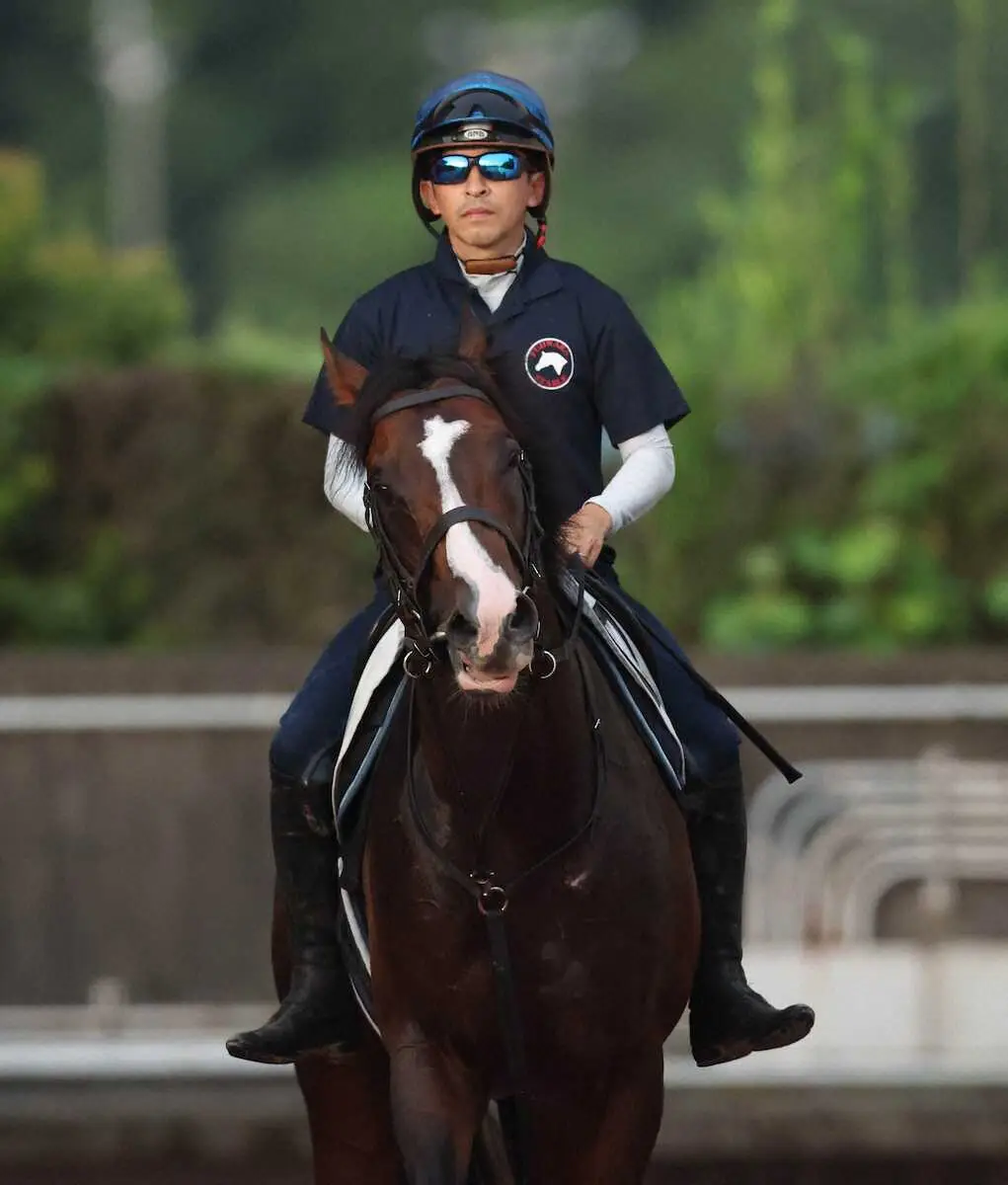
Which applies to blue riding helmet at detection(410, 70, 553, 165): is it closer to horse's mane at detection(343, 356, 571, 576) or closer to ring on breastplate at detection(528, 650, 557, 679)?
horse's mane at detection(343, 356, 571, 576)

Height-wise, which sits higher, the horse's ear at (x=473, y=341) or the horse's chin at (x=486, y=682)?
the horse's ear at (x=473, y=341)

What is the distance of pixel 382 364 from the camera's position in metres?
5.56

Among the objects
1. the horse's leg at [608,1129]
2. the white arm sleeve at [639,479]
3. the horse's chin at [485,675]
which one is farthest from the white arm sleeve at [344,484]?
the horse's leg at [608,1129]

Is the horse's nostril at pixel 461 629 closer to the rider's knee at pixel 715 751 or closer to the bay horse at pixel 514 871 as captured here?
the bay horse at pixel 514 871

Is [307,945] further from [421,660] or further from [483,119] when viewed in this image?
[483,119]

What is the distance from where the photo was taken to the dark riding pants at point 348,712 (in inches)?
250

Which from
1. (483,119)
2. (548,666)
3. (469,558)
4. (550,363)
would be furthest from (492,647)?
(483,119)

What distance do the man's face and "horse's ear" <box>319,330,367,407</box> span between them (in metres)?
0.63

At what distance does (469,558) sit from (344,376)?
0.68 m

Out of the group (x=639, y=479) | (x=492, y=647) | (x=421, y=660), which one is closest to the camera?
(x=492, y=647)

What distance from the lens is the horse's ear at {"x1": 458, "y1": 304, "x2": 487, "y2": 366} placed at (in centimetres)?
558

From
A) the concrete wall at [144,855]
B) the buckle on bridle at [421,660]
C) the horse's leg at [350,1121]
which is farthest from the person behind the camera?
the concrete wall at [144,855]

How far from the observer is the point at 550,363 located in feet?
19.7

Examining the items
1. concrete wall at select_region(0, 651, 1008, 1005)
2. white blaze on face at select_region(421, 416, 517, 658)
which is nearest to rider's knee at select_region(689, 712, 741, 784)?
white blaze on face at select_region(421, 416, 517, 658)
